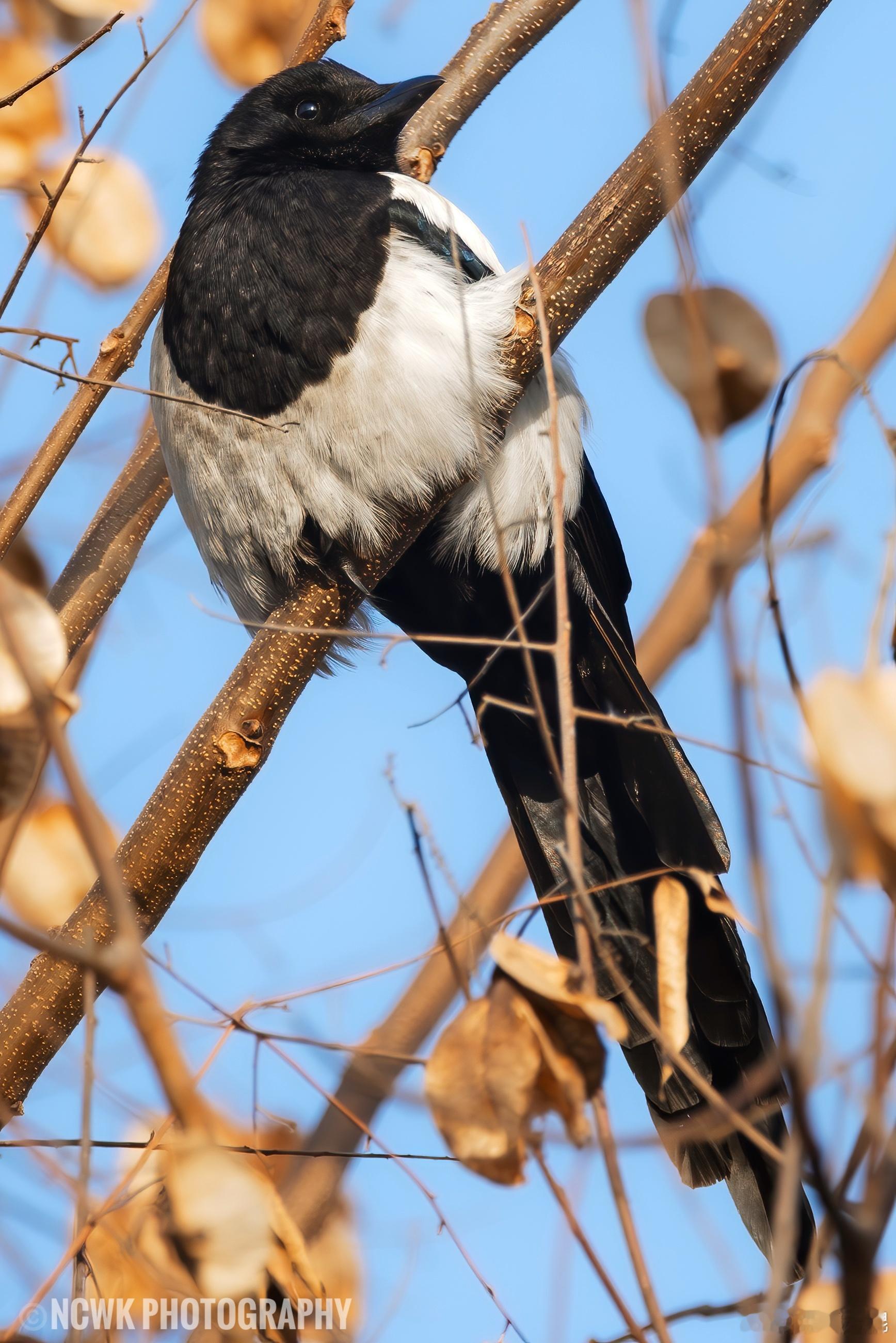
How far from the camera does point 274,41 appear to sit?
11.2 ft

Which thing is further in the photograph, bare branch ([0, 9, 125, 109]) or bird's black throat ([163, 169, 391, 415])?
bird's black throat ([163, 169, 391, 415])

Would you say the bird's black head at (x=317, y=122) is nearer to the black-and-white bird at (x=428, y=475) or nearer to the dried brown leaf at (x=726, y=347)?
the black-and-white bird at (x=428, y=475)

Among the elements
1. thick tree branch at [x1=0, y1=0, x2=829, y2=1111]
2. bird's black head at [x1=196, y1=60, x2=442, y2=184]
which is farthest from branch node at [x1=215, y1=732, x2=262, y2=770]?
bird's black head at [x1=196, y1=60, x2=442, y2=184]

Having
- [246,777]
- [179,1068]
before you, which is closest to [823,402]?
[246,777]

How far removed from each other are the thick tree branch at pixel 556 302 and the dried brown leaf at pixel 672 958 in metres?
0.90

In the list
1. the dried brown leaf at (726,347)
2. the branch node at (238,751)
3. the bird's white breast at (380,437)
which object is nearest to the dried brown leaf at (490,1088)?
the dried brown leaf at (726,347)

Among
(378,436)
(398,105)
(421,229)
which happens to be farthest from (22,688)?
(398,105)

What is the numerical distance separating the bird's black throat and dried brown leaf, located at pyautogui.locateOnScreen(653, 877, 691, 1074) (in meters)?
1.62

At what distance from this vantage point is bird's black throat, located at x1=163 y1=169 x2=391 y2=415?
9.32 ft

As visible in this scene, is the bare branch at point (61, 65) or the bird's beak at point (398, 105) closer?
the bare branch at point (61, 65)

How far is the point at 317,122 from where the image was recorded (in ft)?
11.7

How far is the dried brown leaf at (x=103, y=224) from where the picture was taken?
2879 millimetres

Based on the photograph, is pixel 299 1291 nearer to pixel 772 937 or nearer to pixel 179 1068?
pixel 179 1068

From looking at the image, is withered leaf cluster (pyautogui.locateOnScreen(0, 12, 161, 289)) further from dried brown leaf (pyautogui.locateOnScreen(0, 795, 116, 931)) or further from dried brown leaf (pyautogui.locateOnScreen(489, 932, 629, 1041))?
dried brown leaf (pyautogui.locateOnScreen(489, 932, 629, 1041))
